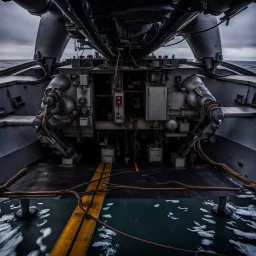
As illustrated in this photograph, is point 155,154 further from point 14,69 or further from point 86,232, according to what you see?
point 14,69

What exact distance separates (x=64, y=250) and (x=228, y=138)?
20.8ft

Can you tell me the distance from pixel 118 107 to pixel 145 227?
4.09 meters

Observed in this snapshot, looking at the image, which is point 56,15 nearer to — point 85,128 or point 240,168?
point 85,128

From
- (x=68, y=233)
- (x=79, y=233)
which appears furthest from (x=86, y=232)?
(x=68, y=233)

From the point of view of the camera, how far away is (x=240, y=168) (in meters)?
7.13

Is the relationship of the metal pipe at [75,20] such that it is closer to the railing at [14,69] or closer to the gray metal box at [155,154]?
the gray metal box at [155,154]

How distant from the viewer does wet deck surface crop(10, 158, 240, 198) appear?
510 centimetres

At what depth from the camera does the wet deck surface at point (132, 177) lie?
5.10 metres

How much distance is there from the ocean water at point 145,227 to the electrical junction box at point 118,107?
309 centimetres

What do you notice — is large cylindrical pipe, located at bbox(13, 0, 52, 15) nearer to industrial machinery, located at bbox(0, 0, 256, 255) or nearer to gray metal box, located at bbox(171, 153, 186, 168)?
industrial machinery, located at bbox(0, 0, 256, 255)

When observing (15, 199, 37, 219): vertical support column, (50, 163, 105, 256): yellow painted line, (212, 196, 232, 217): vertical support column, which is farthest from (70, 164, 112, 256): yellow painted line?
(212, 196, 232, 217): vertical support column

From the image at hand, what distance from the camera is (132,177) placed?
20.2 ft

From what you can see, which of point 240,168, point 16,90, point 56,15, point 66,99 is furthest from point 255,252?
point 56,15

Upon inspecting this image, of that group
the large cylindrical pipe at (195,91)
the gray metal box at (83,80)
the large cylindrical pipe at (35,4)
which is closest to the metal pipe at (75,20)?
the large cylindrical pipe at (35,4)
